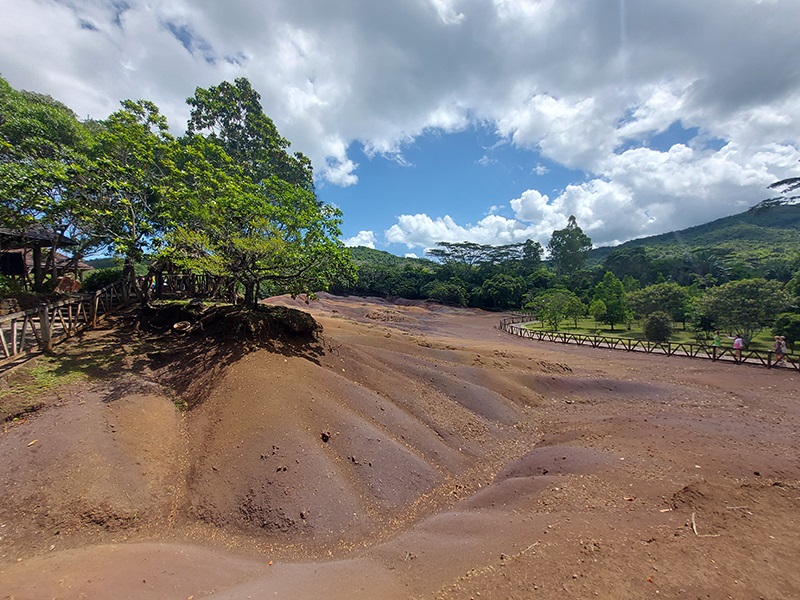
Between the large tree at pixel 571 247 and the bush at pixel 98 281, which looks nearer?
the bush at pixel 98 281

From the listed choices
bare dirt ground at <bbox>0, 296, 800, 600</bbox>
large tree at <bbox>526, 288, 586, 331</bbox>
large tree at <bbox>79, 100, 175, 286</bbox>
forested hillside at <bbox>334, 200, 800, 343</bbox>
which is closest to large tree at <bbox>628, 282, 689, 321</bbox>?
forested hillside at <bbox>334, 200, 800, 343</bbox>

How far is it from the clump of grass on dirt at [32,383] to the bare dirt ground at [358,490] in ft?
0.87

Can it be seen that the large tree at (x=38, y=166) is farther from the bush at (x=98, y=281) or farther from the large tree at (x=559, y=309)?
the large tree at (x=559, y=309)

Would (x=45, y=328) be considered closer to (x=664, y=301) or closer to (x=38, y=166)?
(x=38, y=166)

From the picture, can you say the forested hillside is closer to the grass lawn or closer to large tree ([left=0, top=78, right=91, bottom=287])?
the grass lawn

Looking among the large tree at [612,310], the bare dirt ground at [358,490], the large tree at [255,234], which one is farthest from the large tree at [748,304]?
the large tree at [255,234]

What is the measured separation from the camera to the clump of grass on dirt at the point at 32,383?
6.79m

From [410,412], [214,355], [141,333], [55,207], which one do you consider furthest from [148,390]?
[410,412]

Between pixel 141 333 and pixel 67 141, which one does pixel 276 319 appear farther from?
pixel 67 141

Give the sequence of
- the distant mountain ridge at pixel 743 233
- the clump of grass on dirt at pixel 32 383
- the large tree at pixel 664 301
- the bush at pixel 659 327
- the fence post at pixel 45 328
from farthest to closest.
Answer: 1. the distant mountain ridge at pixel 743 233
2. the large tree at pixel 664 301
3. the bush at pixel 659 327
4. the fence post at pixel 45 328
5. the clump of grass on dirt at pixel 32 383

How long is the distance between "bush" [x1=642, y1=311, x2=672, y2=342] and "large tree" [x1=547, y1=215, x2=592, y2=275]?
52.6 m

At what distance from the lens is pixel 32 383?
757 cm

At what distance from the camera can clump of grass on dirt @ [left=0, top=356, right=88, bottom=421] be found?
6789mm

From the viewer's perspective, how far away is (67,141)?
13.9m
